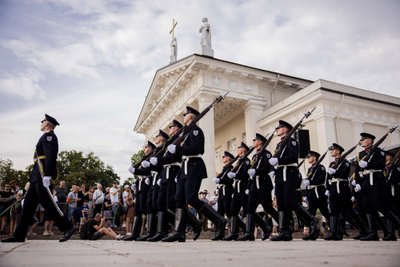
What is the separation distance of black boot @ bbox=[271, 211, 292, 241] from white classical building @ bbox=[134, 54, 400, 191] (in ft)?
39.3

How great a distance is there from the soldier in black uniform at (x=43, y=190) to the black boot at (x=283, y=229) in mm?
3747

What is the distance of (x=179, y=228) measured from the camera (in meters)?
5.98

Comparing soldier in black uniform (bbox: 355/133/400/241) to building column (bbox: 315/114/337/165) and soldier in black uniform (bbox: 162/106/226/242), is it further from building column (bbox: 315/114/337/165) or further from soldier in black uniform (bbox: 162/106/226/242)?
building column (bbox: 315/114/337/165)

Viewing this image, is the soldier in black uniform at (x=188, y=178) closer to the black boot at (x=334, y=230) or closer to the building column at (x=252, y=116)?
the black boot at (x=334, y=230)

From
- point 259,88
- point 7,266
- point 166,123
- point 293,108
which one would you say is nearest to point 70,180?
point 166,123

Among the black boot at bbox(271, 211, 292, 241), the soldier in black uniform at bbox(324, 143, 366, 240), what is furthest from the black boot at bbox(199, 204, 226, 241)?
the soldier in black uniform at bbox(324, 143, 366, 240)

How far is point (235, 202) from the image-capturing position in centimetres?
821

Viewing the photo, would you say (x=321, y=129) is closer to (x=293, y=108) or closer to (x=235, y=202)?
(x=293, y=108)

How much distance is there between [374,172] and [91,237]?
646 cm

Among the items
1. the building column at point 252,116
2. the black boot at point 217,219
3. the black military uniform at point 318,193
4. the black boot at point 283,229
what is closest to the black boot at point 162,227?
the black boot at point 217,219

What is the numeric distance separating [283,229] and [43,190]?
4.36m

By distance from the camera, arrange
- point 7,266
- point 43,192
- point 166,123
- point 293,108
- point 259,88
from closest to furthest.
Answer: point 7,266 < point 43,192 < point 293,108 < point 259,88 < point 166,123

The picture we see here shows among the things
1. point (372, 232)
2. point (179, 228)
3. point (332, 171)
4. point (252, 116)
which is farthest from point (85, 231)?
point (252, 116)

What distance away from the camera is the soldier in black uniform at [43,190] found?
6.29m
